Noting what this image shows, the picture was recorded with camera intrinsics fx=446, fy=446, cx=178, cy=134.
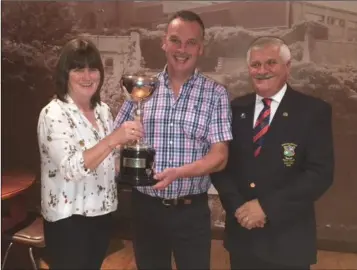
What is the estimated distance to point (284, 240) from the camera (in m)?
1.79

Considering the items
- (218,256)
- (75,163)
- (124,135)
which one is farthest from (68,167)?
(218,256)

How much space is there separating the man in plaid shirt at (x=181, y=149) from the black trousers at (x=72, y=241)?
11.0 inches

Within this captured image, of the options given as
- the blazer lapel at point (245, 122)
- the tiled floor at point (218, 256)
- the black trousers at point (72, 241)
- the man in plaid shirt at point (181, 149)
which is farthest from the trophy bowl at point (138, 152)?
the tiled floor at point (218, 256)

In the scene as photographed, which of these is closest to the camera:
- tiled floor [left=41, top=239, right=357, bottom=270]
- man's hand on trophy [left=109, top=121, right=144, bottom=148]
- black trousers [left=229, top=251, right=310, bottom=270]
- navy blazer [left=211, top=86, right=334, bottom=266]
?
man's hand on trophy [left=109, top=121, right=144, bottom=148]

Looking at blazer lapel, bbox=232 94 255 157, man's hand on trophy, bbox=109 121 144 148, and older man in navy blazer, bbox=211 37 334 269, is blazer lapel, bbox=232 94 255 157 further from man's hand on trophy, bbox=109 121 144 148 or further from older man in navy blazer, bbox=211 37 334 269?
man's hand on trophy, bbox=109 121 144 148

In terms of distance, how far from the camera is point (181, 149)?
1.87m

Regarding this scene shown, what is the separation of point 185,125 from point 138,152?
9.6 inches

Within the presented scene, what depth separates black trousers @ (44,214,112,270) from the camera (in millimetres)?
1638

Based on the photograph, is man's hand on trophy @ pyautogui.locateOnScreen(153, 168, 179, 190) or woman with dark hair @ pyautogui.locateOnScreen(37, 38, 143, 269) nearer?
woman with dark hair @ pyautogui.locateOnScreen(37, 38, 143, 269)

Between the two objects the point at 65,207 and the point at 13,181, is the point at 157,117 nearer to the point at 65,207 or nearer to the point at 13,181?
the point at 65,207

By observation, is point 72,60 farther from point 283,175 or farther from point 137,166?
point 283,175

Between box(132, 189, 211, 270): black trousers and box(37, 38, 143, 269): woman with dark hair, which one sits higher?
box(37, 38, 143, 269): woman with dark hair

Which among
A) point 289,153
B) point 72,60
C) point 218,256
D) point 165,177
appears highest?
point 72,60

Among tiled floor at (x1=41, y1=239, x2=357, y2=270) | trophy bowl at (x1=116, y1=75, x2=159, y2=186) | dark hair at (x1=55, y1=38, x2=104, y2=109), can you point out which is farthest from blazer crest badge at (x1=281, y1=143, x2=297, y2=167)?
dark hair at (x1=55, y1=38, x2=104, y2=109)
